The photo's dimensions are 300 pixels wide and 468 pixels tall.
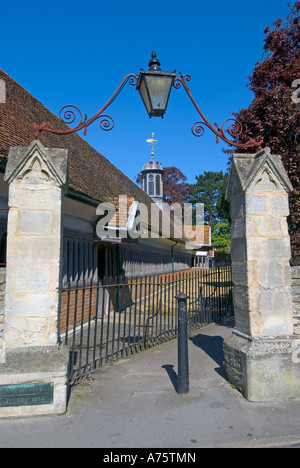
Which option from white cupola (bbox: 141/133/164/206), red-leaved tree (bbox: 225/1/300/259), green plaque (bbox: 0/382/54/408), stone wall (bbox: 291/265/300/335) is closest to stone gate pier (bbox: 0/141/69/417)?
green plaque (bbox: 0/382/54/408)

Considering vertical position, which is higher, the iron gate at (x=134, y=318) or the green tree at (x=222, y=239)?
the green tree at (x=222, y=239)

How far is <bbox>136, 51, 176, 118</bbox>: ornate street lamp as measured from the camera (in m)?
4.73

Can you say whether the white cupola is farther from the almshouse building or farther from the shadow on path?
the shadow on path

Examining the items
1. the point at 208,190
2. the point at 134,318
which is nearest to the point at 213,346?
the point at 134,318

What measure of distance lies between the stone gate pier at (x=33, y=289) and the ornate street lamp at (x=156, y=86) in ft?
5.53

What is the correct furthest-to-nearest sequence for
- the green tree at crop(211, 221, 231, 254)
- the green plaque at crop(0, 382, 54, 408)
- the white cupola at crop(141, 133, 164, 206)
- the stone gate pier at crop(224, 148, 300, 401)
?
the green tree at crop(211, 221, 231, 254) < the white cupola at crop(141, 133, 164, 206) < the stone gate pier at crop(224, 148, 300, 401) < the green plaque at crop(0, 382, 54, 408)

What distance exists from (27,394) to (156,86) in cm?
Answer: 421

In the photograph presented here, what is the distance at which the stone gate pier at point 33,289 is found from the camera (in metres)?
3.70

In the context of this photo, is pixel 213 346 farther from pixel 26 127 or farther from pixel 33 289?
pixel 26 127

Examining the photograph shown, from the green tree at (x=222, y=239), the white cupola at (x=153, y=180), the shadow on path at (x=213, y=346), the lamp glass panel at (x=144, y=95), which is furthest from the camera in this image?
the green tree at (x=222, y=239)

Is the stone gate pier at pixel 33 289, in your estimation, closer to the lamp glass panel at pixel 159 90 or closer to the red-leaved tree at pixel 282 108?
the lamp glass panel at pixel 159 90

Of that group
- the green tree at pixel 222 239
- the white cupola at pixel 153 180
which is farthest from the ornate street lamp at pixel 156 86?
the green tree at pixel 222 239

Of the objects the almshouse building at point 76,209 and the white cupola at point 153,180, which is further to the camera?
the white cupola at point 153,180

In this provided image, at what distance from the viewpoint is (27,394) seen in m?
3.69
